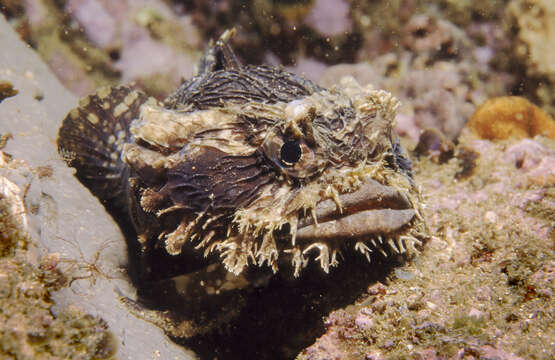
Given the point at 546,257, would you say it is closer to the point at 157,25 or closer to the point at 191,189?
the point at 191,189

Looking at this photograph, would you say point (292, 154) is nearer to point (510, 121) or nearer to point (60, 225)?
point (60, 225)

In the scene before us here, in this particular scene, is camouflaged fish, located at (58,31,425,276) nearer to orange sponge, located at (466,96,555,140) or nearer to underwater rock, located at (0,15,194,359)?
underwater rock, located at (0,15,194,359)

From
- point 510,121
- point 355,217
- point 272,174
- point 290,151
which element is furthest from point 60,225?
point 510,121

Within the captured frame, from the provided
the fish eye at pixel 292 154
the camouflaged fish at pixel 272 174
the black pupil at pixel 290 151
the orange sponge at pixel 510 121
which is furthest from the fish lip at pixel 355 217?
the orange sponge at pixel 510 121

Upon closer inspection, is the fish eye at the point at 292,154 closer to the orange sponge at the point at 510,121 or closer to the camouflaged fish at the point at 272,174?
the camouflaged fish at the point at 272,174

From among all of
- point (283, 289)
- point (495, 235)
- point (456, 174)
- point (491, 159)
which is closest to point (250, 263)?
point (283, 289)

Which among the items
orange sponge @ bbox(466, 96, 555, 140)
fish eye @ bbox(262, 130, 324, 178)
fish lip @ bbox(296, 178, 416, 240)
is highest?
orange sponge @ bbox(466, 96, 555, 140)

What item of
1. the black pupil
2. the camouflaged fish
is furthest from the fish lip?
the black pupil
